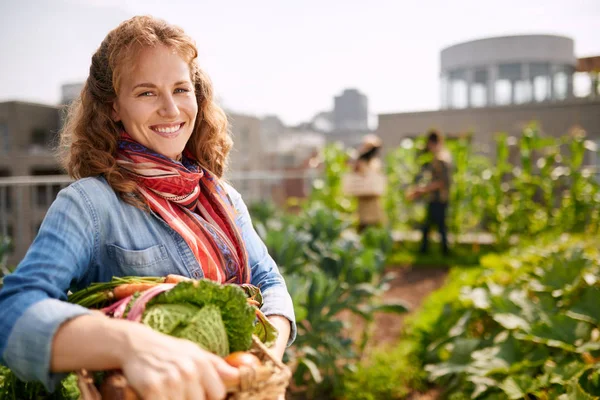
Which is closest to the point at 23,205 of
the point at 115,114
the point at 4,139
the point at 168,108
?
the point at 4,139

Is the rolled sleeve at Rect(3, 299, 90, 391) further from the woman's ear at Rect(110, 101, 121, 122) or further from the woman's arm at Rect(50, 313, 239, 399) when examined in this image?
the woman's ear at Rect(110, 101, 121, 122)

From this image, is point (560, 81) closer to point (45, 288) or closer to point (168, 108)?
point (168, 108)

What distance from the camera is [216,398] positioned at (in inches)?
27.5

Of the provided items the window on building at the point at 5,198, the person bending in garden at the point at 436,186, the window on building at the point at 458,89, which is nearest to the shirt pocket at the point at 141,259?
the window on building at the point at 5,198

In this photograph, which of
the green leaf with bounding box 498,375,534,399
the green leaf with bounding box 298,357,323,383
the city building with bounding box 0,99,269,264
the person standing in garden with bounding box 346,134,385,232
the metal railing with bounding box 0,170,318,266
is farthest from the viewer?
the person standing in garden with bounding box 346,134,385,232

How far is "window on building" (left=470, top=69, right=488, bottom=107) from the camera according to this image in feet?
61.0

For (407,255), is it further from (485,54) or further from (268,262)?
(485,54)

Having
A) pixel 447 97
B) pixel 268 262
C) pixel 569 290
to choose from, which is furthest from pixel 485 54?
pixel 268 262

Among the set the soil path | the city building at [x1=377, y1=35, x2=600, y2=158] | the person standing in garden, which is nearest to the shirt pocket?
the soil path

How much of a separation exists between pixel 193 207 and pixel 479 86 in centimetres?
1978

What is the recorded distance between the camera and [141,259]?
992 millimetres

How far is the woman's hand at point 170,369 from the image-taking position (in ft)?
2.23

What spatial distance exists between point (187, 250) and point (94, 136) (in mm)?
314

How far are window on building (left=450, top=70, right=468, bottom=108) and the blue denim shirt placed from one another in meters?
18.7
